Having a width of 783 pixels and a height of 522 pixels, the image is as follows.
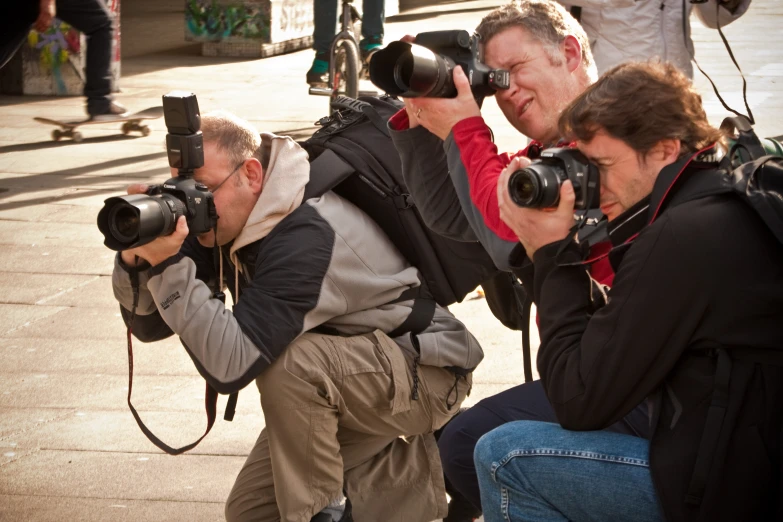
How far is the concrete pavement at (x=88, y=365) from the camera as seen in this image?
3.20 metres

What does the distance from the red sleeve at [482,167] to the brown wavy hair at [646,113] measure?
0.29 meters

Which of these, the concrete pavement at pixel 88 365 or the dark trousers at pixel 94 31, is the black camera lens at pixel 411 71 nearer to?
the concrete pavement at pixel 88 365

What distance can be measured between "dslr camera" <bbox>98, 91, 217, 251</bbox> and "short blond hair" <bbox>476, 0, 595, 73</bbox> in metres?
0.74

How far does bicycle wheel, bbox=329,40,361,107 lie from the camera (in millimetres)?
7168

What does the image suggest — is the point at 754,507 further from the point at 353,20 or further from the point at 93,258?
the point at 353,20

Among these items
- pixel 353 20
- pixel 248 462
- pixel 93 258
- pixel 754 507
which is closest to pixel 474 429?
pixel 248 462

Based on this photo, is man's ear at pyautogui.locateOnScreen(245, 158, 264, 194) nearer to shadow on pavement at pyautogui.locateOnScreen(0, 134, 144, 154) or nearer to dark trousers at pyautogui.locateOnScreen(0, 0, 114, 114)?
dark trousers at pyautogui.locateOnScreen(0, 0, 114, 114)

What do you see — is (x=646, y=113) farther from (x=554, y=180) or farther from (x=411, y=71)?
(x=411, y=71)

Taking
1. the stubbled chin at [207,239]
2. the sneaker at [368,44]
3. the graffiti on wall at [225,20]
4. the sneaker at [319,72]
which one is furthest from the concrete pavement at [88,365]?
the graffiti on wall at [225,20]

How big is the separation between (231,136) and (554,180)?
3.60 feet

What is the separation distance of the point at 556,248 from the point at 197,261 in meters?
1.31

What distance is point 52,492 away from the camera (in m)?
3.17

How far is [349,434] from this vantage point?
9.64ft

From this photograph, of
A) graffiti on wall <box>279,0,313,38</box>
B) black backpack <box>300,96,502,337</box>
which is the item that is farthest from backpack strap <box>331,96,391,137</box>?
graffiti on wall <box>279,0,313,38</box>
